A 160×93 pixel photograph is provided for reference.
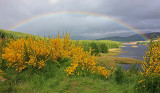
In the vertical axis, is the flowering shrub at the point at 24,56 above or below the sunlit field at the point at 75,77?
above

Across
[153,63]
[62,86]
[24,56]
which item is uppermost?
[24,56]

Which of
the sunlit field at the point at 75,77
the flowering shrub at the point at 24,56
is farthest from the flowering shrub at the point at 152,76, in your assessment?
the flowering shrub at the point at 24,56

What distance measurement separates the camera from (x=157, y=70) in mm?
4035

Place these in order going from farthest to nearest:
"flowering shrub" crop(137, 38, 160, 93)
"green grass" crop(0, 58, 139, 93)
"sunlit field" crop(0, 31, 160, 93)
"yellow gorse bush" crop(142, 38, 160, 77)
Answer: "green grass" crop(0, 58, 139, 93) → "sunlit field" crop(0, 31, 160, 93) → "yellow gorse bush" crop(142, 38, 160, 77) → "flowering shrub" crop(137, 38, 160, 93)

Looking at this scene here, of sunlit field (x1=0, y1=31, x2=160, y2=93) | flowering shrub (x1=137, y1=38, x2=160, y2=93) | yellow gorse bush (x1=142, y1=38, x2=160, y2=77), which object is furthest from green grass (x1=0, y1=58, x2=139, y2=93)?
yellow gorse bush (x1=142, y1=38, x2=160, y2=77)

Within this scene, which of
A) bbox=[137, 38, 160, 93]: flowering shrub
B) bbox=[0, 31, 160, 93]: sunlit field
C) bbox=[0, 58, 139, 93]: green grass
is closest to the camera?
bbox=[137, 38, 160, 93]: flowering shrub

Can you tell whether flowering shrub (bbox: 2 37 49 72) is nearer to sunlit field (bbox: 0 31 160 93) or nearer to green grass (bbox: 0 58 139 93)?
sunlit field (bbox: 0 31 160 93)

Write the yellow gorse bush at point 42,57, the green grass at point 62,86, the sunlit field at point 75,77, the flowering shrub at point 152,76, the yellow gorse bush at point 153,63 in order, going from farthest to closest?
the yellow gorse bush at point 42,57 → the green grass at point 62,86 → the sunlit field at point 75,77 → the yellow gorse bush at point 153,63 → the flowering shrub at point 152,76

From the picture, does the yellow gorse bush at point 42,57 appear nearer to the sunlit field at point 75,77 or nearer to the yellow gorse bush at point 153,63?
the sunlit field at point 75,77

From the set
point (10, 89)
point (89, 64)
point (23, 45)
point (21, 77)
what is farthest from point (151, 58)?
point (23, 45)

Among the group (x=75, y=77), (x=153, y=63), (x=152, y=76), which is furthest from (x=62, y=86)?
(x=153, y=63)

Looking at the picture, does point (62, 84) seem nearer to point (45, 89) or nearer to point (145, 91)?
point (45, 89)

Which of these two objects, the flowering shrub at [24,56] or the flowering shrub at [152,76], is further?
the flowering shrub at [24,56]

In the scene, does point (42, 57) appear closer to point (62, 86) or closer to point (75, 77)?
point (75, 77)
